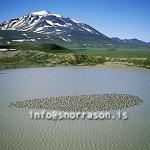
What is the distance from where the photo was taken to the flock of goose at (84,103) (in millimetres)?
32031

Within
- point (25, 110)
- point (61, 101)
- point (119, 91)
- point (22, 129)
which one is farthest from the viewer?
point (119, 91)

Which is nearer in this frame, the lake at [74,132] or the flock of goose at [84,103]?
the lake at [74,132]

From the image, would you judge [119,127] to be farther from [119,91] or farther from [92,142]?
[119,91]

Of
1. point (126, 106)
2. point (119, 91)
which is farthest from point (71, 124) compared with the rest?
point (119, 91)

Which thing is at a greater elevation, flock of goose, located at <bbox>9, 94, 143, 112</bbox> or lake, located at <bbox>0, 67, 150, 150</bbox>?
lake, located at <bbox>0, 67, 150, 150</bbox>

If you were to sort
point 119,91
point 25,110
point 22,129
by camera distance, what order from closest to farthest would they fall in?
1. point 22,129
2. point 25,110
3. point 119,91

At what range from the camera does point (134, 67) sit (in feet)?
277

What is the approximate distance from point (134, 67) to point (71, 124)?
6072cm

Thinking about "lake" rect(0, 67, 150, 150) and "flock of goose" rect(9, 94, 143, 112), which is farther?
"flock of goose" rect(9, 94, 143, 112)

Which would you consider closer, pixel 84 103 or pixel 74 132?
pixel 74 132

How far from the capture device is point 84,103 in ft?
112

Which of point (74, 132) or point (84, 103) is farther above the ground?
point (74, 132)

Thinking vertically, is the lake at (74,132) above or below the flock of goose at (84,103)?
above

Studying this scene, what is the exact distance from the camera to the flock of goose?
32031 millimetres
